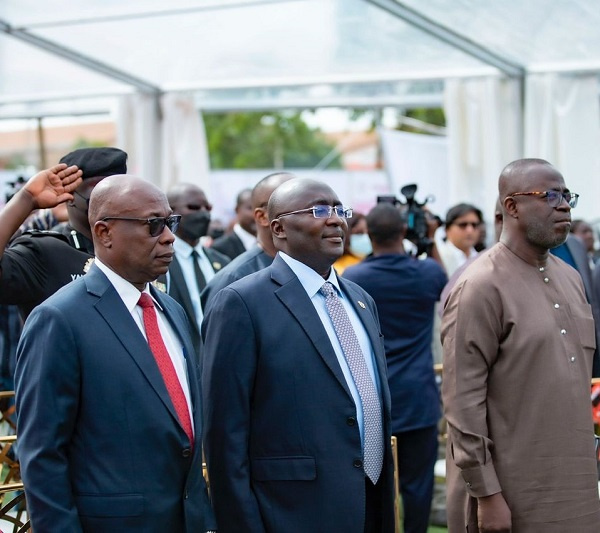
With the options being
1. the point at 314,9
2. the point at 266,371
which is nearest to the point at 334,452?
the point at 266,371

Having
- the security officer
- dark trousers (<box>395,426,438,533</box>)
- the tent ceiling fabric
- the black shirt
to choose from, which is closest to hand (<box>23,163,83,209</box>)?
the security officer

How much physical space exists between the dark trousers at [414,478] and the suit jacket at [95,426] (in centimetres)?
297

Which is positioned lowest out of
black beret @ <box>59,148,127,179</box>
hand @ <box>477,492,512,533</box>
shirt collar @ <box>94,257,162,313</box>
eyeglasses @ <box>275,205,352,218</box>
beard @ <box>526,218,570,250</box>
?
hand @ <box>477,492,512,533</box>

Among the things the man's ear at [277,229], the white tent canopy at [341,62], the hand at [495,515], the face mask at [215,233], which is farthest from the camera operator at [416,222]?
the face mask at [215,233]

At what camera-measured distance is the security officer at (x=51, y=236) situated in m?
3.72

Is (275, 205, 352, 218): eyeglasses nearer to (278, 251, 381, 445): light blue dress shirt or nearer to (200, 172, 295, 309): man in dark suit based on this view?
(278, 251, 381, 445): light blue dress shirt

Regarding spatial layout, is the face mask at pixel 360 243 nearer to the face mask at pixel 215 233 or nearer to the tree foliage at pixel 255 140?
the face mask at pixel 215 233

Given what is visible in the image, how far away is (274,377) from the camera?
11.5 ft

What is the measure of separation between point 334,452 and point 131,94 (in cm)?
761

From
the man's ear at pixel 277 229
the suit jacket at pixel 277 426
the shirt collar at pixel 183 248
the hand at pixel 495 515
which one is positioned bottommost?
the hand at pixel 495 515

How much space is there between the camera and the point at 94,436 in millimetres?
3037

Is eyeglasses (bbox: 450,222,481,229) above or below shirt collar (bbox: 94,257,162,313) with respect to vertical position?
below

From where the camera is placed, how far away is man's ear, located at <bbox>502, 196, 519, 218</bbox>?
3996 mm

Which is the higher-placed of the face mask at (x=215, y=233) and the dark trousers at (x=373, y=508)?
the face mask at (x=215, y=233)
